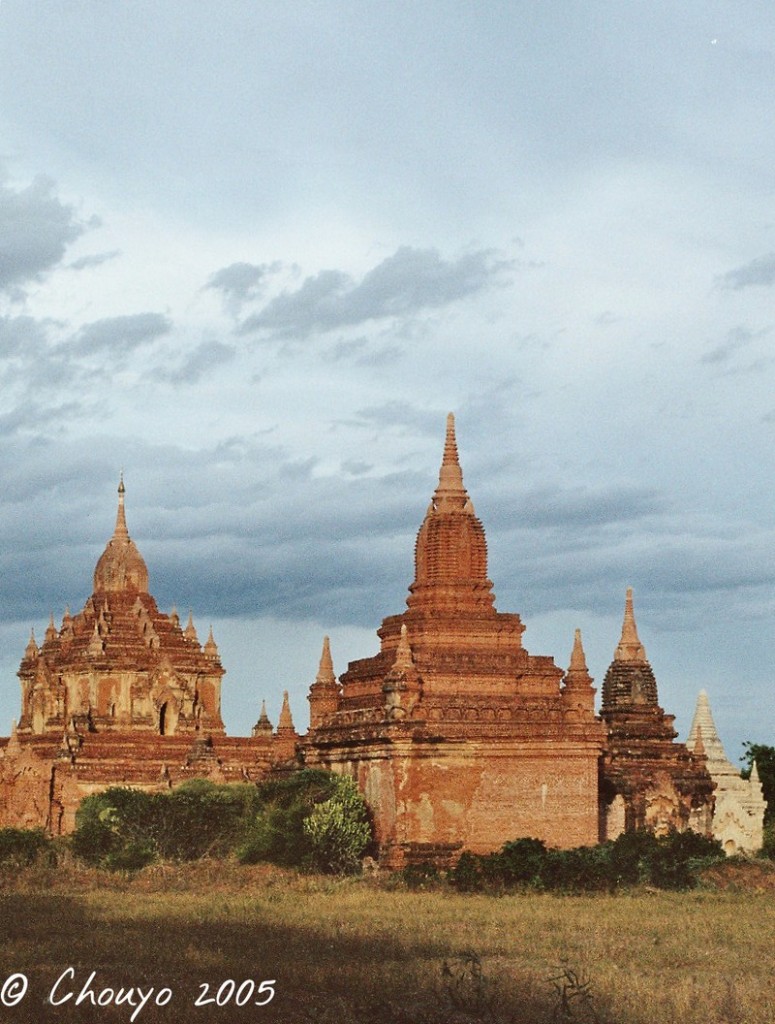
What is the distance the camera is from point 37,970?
78.0 feet

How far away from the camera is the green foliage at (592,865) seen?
3753 centimetres

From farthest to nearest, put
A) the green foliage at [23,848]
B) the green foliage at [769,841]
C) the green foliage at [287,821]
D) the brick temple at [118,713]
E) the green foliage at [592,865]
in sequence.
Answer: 1. the brick temple at [118,713]
2. the green foliage at [769,841]
3. the green foliage at [23,848]
4. the green foliage at [287,821]
5. the green foliage at [592,865]

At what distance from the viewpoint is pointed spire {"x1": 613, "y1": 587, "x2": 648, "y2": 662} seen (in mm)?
54094

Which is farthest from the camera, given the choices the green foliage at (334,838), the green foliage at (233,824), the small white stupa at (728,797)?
the small white stupa at (728,797)

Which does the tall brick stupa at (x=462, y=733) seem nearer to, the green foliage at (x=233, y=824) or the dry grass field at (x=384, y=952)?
the green foliage at (x=233, y=824)

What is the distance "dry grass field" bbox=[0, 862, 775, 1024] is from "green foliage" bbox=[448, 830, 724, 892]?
1163 millimetres

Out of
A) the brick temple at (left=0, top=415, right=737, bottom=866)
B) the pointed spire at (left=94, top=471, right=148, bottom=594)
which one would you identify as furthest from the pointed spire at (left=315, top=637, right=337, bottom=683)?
the pointed spire at (left=94, top=471, right=148, bottom=594)

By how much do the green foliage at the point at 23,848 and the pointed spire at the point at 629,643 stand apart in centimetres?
1665

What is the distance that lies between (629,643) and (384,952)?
95.6 ft

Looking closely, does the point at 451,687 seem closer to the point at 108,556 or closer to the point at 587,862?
the point at 587,862

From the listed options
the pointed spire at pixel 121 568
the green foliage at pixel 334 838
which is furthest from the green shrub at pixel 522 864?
the pointed spire at pixel 121 568

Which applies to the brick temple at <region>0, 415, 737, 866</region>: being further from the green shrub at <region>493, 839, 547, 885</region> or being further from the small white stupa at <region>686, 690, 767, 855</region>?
the small white stupa at <region>686, 690, 767, 855</region>

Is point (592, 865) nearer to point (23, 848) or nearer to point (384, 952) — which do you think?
point (384, 952)

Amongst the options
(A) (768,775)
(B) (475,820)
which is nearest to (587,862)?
(B) (475,820)
